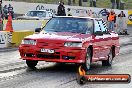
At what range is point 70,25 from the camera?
1277 centimetres

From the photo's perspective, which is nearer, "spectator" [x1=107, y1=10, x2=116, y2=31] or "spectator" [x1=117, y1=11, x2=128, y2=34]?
"spectator" [x1=107, y1=10, x2=116, y2=31]

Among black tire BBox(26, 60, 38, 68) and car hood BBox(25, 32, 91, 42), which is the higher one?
car hood BBox(25, 32, 91, 42)

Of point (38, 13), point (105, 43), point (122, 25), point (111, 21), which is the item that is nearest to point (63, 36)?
point (105, 43)

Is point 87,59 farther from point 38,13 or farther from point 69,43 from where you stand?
point 38,13

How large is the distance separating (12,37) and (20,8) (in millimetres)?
26444

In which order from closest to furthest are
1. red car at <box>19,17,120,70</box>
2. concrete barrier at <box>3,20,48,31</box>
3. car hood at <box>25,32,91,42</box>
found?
1. red car at <box>19,17,120,70</box>
2. car hood at <box>25,32,91,42</box>
3. concrete barrier at <box>3,20,48,31</box>

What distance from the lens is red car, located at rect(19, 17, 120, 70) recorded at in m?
11.4

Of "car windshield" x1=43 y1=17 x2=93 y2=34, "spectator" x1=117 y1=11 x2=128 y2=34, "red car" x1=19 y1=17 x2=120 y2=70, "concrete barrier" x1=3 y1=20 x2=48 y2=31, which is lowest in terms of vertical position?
"spectator" x1=117 y1=11 x2=128 y2=34

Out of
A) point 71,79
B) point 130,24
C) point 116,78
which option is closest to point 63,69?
point 71,79

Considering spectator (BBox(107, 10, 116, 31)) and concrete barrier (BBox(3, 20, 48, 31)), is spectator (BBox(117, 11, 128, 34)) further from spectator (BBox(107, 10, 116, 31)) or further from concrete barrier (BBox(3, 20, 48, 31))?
concrete barrier (BBox(3, 20, 48, 31))

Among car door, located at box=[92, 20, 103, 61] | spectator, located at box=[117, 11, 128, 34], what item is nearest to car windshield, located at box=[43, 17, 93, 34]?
car door, located at box=[92, 20, 103, 61]

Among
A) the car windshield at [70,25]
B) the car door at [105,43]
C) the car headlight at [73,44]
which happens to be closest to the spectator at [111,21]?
the car door at [105,43]

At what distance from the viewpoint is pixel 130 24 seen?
170 ft

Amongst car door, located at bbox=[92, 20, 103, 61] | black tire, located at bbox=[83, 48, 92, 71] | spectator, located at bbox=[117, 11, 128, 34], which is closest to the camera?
black tire, located at bbox=[83, 48, 92, 71]
